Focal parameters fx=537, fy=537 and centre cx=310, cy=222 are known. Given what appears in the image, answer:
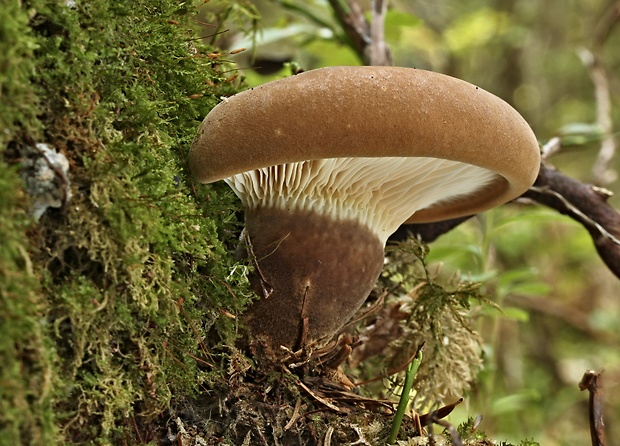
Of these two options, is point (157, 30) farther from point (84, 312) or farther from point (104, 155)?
point (84, 312)

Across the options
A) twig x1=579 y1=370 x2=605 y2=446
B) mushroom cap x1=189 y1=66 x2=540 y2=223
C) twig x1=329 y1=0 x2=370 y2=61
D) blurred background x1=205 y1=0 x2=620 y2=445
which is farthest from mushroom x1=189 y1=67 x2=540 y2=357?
blurred background x1=205 y1=0 x2=620 y2=445

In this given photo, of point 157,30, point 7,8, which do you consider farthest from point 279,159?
point 7,8

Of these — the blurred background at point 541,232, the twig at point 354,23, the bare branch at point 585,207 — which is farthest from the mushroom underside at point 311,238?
the blurred background at point 541,232

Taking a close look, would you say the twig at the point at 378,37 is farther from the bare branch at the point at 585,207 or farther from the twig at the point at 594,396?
the twig at the point at 594,396

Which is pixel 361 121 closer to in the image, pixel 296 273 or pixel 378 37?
pixel 296 273

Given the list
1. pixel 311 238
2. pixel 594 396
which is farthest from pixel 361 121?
pixel 594 396

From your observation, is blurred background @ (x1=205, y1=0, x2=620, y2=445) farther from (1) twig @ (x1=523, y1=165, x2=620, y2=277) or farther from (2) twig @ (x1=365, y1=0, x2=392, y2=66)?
(1) twig @ (x1=523, y1=165, x2=620, y2=277)

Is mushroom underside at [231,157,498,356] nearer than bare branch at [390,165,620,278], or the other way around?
mushroom underside at [231,157,498,356]
